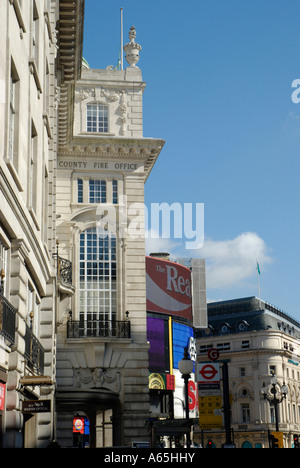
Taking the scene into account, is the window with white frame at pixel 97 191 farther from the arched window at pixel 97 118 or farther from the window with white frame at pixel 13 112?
the window with white frame at pixel 13 112

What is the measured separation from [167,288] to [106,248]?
97.5 ft

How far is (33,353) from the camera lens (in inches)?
885

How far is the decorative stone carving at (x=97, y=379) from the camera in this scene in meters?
39.8

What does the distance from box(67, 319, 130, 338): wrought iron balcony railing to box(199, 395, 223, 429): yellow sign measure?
764 inches

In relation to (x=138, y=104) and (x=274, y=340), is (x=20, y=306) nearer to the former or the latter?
(x=138, y=104)

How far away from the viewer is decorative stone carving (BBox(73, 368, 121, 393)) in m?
39.8

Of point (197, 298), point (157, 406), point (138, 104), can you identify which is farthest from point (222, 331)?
point (138, 104)

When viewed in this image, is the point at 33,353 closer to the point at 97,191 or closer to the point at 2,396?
the point at 2,396

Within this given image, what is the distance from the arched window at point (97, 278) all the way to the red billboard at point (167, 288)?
27.1m

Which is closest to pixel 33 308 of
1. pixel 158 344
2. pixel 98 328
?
pixel 98 328

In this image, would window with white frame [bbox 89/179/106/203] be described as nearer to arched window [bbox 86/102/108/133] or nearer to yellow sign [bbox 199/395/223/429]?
arched window [bbox 86/102/108/133]

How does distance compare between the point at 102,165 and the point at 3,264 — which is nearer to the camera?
the point at 3,264

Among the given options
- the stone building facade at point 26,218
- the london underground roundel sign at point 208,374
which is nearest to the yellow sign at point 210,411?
the london underground roundel sign at point 208,374
